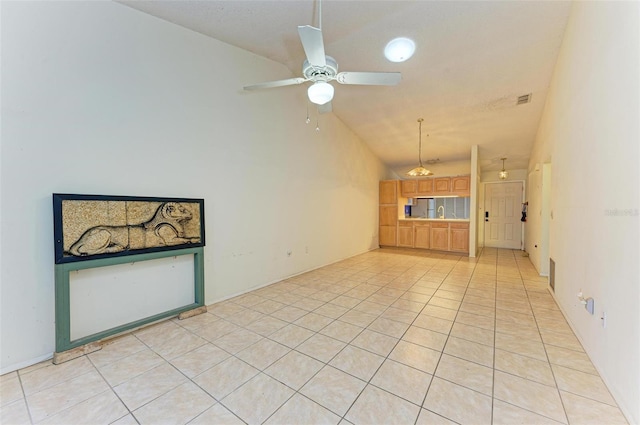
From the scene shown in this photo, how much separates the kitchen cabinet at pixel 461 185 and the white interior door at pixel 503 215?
77.8 inches

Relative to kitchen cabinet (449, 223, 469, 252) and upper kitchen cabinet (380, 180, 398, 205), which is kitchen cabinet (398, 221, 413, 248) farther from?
kitchen cabinet (449, 223, 469, 252)

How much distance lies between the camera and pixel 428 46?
3.22 metres

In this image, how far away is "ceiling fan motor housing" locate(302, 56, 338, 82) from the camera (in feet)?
6.96

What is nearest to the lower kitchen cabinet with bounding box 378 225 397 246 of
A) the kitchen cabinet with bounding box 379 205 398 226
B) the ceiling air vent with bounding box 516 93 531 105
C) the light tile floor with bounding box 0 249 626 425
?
the kitchen cabinet with bounding box 379 205 398 226

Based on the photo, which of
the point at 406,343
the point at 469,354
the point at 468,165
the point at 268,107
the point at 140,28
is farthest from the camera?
the point at 468,165

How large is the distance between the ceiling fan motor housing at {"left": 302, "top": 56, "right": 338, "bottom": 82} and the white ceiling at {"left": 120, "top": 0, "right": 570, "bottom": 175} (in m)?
0.94

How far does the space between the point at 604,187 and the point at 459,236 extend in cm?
495

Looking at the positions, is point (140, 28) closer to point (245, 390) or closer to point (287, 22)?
point (287, 22)

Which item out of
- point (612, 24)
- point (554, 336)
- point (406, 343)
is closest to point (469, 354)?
point (406, 343)

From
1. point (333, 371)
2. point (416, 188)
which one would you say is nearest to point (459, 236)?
point (416, 188)

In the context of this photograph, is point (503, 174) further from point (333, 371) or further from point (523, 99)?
point (333, 371)

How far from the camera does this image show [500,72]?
3604 mm

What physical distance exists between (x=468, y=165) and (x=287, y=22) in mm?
6351

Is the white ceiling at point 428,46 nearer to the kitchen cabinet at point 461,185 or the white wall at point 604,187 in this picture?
the white wall at point 604,187
